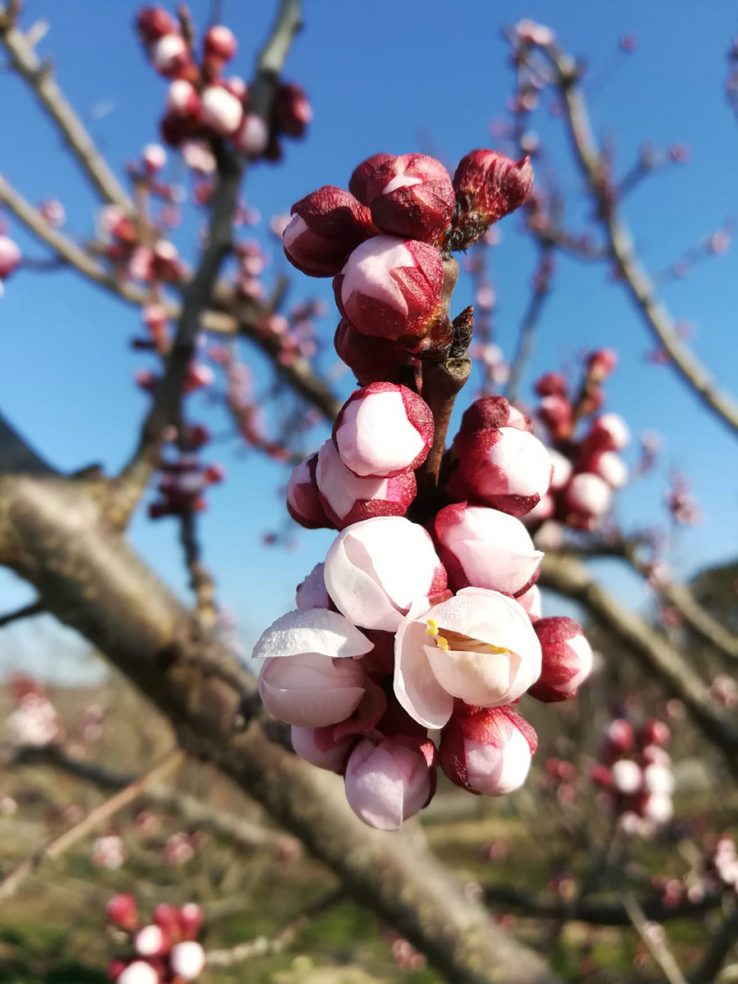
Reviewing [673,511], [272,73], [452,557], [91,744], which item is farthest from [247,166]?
[91,744]

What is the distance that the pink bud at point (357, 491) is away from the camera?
583 millimetres

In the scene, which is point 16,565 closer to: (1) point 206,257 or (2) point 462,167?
(1) point 206,257

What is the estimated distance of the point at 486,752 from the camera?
58 cm

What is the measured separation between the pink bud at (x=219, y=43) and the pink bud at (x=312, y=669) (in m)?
2.03

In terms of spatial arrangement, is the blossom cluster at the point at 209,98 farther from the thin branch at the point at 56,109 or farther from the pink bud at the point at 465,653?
the pink bud at the point at 465,653

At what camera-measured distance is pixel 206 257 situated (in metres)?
1.75

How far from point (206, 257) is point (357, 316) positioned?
4.43ft

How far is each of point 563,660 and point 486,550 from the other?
156 mm

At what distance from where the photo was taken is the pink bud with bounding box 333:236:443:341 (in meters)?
0.53

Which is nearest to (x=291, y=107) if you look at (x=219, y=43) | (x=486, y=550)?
(x=219, y=43)

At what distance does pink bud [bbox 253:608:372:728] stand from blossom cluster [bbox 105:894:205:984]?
4.56ft

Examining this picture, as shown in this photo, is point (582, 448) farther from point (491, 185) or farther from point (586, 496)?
point (491, 185)

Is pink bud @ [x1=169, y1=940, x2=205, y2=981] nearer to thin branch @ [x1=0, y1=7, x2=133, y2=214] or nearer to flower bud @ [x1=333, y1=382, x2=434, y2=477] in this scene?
flower bud @ [x1=333, y1=382, x2=434, y2=477]

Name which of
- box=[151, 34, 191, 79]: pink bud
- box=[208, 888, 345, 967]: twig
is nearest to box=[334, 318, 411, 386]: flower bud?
box=[208, 888, 345, 967]: twig
